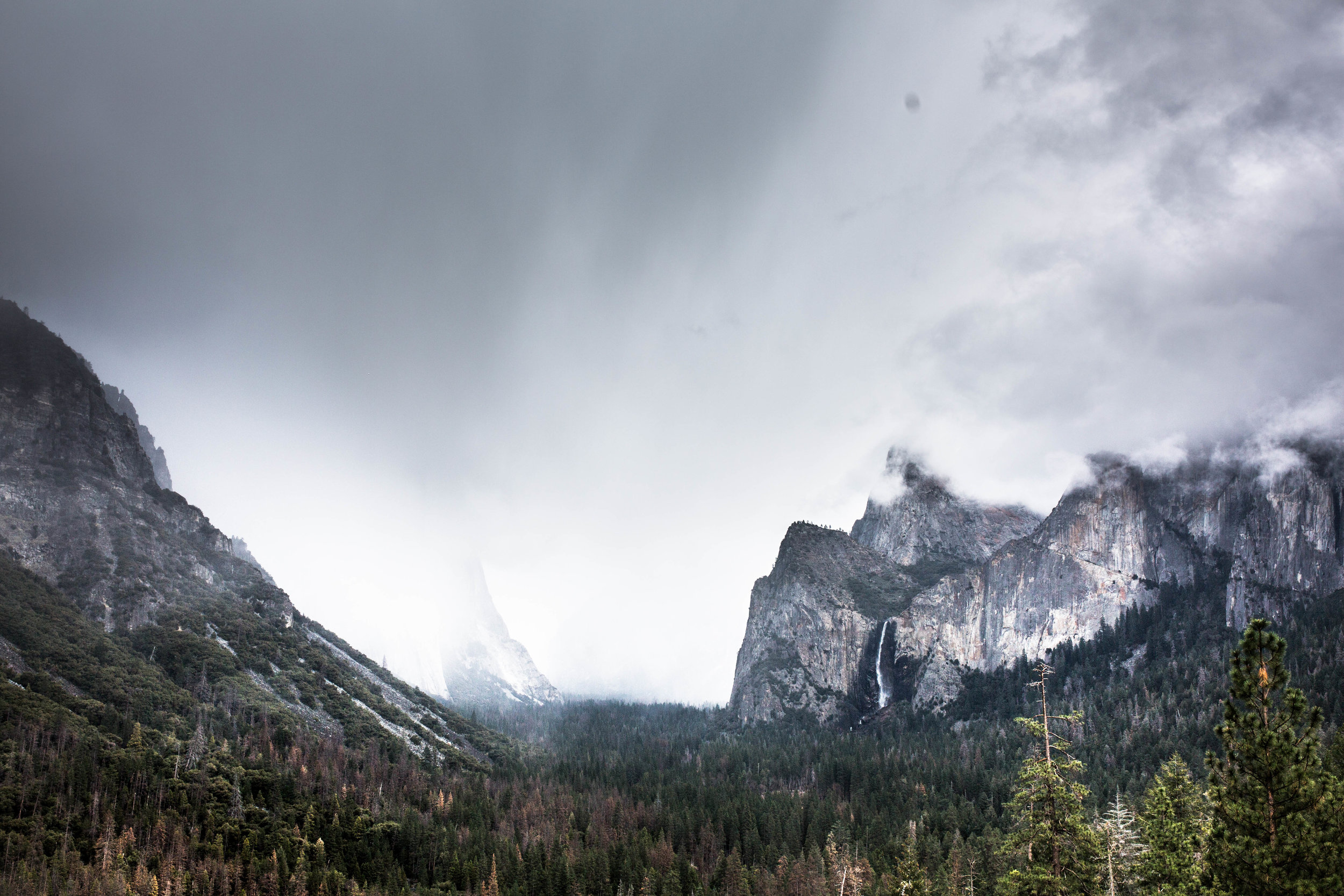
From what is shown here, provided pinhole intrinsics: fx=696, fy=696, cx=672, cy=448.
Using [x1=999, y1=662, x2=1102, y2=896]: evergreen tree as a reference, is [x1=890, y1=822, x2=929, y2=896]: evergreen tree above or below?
below

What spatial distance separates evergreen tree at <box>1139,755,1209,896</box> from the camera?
1791 inches

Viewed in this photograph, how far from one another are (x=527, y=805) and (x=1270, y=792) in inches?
5438

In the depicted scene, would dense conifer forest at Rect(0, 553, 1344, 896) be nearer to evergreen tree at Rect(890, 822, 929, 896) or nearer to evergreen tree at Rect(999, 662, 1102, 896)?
evergreen tree at Rect(999, 662, 1102, 896)

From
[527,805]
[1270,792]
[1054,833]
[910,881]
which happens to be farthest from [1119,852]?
[527,805]

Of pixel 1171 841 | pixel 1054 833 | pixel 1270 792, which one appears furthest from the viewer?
pixel 1171 841

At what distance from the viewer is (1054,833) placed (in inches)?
1352

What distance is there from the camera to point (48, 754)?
10912 cm

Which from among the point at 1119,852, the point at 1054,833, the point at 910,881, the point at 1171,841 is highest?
the point at 1054,833

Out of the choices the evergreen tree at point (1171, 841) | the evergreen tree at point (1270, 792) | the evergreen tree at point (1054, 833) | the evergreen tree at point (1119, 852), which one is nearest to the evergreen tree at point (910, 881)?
the evergreen tree at point (1119, 852)

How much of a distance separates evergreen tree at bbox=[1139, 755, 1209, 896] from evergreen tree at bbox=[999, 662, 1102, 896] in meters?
7.79

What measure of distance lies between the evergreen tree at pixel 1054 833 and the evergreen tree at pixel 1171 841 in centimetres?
779

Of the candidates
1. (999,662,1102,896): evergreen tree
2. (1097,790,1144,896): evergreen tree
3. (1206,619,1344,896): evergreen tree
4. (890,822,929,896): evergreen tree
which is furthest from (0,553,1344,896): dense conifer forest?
(1206,619,1344,896): evergreen tree

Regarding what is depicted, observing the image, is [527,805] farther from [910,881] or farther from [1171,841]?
[1171,841]

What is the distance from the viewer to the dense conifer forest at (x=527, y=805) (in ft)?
270
